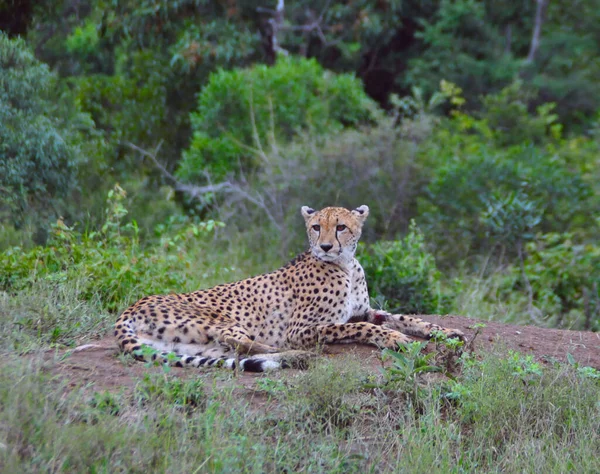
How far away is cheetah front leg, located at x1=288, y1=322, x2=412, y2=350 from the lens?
4.88m

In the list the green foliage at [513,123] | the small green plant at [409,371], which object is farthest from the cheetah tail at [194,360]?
the green foliage at [513,123]

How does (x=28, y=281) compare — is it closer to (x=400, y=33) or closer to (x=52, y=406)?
(x=52, y=406)

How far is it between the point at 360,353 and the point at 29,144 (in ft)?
10.9

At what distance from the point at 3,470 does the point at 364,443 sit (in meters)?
1.54

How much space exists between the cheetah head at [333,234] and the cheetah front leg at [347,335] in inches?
19.3

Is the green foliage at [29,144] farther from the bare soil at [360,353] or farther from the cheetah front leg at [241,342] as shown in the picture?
the cheetah front leg at [241,342]

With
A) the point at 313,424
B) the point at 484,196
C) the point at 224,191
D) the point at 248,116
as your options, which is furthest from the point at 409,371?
the point at 248,116

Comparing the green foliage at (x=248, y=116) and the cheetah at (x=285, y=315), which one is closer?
the cheetah at (x=285, y=315)

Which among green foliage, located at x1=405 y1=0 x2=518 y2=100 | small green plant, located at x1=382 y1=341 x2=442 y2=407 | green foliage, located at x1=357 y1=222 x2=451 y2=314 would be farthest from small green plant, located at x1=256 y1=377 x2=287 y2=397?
green foliage, located at x1=405 y1=0 x2=518 y2=100

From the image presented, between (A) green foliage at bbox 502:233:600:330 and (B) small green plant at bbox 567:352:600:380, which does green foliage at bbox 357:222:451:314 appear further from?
Result: (B) small green plant at bbox 567:352:600:380

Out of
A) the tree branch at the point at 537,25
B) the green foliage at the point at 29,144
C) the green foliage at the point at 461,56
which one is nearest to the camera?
the green foliage at the point at 29,144

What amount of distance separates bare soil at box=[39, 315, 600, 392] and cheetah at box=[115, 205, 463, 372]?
124 mm

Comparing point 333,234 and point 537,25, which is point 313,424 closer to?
point 333,234

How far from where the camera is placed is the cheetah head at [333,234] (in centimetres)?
537
